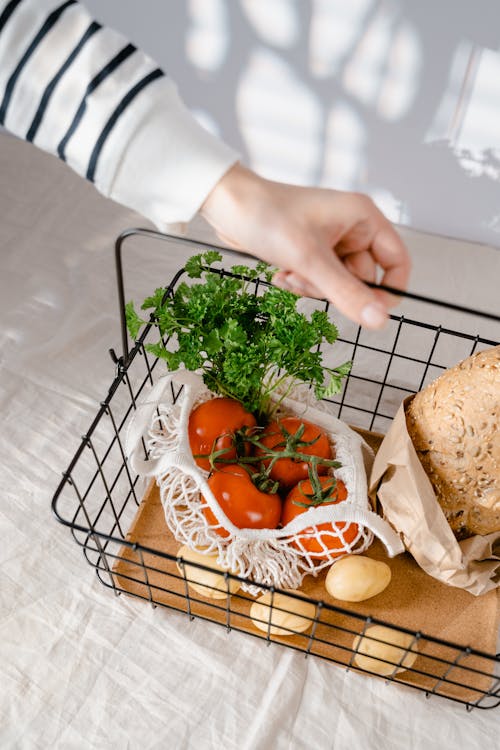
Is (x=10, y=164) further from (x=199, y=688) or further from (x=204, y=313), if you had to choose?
(x=199, y=688)

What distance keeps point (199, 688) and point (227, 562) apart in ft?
0.37

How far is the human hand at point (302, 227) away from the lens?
1.41 ft

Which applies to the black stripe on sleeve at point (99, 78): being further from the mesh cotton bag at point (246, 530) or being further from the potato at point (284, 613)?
the potato at point (284, 613)

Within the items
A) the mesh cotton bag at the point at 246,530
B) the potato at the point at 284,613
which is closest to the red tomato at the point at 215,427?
the mesh cotton bag at the point at 246,530

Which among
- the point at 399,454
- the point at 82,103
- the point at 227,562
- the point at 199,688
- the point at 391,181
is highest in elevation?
the point at 82,103

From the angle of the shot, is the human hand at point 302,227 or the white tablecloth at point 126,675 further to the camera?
the white tablecloth at point 126,675

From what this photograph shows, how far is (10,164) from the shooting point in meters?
1.13

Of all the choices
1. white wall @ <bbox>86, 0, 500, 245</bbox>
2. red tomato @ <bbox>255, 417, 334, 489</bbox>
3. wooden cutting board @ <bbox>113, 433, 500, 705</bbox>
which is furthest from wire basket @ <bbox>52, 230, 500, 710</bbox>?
white wall @ <bbox>86, 0, 500, 245</bbox>

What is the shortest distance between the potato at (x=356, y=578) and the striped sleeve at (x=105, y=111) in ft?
1.07

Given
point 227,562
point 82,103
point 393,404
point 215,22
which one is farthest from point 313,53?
point 227,562

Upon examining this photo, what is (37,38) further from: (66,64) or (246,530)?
(246,530)

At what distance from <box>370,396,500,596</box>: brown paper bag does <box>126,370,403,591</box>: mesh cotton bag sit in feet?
0.06

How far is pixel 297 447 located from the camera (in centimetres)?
64

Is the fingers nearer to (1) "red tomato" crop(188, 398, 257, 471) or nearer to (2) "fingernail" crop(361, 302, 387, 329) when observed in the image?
(2) "fingernail" crop(361, 302, 387, 329)
